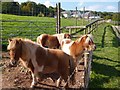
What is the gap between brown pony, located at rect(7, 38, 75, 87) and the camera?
5434 millimetres

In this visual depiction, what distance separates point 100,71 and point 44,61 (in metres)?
3.51

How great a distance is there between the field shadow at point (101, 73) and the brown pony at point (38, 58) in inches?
52.7

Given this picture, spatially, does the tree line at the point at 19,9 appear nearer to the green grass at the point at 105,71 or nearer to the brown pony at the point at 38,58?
the green grass at the point at 105,71

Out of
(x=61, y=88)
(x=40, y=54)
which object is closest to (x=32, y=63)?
(x=40, y=54)

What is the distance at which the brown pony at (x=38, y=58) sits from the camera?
5.43 metres

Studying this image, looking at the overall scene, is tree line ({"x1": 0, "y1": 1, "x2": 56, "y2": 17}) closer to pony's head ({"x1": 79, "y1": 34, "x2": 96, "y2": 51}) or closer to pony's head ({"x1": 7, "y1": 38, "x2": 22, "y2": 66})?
pony's head ({"x1": 79, "y1": 34, "x2": 96, "y2": 51})

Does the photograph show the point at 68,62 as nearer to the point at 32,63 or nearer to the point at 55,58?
the point at 55,58

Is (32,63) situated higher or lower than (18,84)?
higher

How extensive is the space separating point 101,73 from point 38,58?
11.1 ft

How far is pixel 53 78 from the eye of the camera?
6.66 m

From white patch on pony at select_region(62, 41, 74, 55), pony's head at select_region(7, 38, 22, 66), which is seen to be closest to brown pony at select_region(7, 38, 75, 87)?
pony's head at select_region(7, 38, 22, 66)

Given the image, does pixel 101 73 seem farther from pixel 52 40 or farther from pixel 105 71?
pixel 52 40

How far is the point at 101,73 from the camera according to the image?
8602mm

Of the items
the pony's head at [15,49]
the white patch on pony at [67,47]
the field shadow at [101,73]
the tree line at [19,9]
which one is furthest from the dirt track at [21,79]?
the tree line at [19,9]
